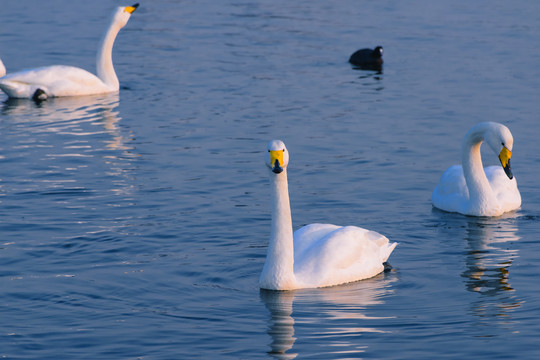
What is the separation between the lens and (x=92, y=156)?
658 inches

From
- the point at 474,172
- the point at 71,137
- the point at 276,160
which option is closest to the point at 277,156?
the point at 276,160

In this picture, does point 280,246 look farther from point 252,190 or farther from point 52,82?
point 52,82

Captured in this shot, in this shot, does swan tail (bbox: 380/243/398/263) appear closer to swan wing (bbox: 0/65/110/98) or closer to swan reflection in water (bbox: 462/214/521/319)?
swan reflection in water (bbox: 462/214/521/319)

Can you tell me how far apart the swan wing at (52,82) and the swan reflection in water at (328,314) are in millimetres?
11844

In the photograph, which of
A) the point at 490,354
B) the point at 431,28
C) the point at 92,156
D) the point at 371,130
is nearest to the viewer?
the point at 490,354

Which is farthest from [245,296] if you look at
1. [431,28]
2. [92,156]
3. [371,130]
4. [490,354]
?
[431,28]

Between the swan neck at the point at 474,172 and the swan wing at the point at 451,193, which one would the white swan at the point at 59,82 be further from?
the swan neck at the point at 474,172

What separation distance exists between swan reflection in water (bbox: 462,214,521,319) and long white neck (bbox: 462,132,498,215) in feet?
0.71

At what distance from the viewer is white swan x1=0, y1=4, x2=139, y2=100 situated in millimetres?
21281

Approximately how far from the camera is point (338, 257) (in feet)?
35.8

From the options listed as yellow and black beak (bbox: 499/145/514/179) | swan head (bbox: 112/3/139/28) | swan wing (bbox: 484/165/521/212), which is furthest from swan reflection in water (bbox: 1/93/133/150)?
yellow and black beak (bbox: 499/145/514/179)

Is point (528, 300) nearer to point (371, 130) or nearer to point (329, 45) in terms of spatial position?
point (371, 130)

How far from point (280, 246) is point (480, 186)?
14.2ft

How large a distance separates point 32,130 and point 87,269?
7737 mm
